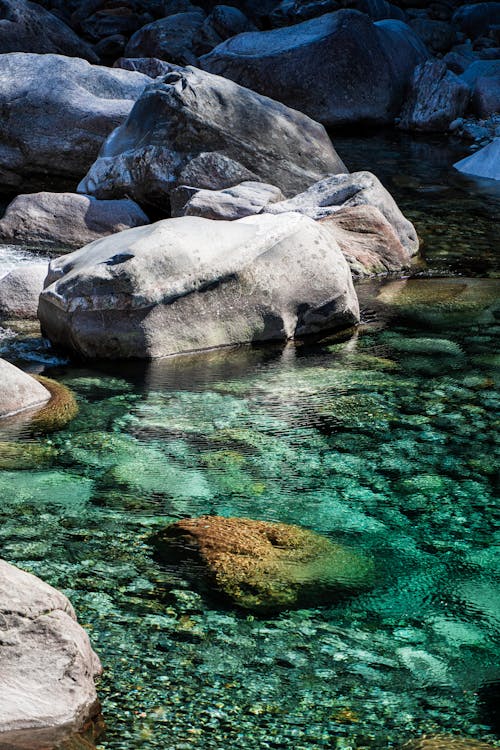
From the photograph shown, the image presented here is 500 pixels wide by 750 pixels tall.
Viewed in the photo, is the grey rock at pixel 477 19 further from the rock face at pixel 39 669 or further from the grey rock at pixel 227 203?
the rock face at pixel 39 669

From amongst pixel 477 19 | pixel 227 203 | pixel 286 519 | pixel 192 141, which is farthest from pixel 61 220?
pixel 477 19

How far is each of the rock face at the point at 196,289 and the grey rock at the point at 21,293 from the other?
43cm

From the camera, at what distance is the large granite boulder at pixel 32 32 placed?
643 inches

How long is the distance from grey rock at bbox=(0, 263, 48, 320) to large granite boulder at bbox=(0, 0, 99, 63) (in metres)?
11.0

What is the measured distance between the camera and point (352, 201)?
8102mm

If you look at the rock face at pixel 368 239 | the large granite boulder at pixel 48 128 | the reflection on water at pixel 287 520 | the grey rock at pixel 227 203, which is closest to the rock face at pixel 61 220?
the grey rock at pixel 227 203

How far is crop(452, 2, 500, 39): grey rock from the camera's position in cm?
2377

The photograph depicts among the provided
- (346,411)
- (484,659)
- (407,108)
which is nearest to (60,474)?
(346,411)

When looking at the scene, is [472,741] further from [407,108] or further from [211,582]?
[407,108]

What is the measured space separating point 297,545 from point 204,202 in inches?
193

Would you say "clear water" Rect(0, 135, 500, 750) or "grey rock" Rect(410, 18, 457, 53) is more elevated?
"grey rock" Rect(410, 18, 457, 53)

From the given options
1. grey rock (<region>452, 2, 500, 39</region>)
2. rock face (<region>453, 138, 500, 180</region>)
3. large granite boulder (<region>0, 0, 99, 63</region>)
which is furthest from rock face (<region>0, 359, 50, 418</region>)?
grey rock (<region>452, 2, 500, 39</region>)

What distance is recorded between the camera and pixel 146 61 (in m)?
14.8

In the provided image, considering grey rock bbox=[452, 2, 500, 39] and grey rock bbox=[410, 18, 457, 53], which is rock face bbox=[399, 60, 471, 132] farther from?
grey rock bbox=[452, 2, 500, 39]
